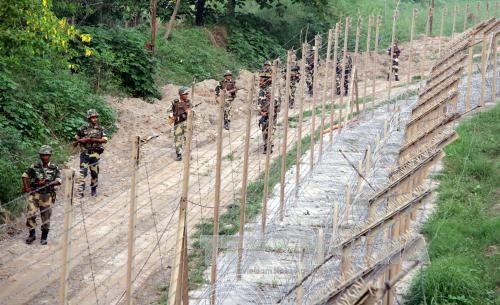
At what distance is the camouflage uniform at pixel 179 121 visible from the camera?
1612cm

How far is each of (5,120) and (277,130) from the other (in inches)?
280

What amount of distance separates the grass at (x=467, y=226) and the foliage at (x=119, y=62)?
8735 mm

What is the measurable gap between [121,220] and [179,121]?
13.6 feet

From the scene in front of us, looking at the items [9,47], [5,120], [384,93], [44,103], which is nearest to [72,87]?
[44,103]

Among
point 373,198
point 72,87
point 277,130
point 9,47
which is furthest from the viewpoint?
point 277,130

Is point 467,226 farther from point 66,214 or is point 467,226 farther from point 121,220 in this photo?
point 66,214

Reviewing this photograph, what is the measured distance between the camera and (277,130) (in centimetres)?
1981

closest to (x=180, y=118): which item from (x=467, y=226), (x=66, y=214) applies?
(x=467, y=226)

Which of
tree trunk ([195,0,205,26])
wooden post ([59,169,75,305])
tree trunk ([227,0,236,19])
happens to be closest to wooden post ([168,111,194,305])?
wooden post ([59,169,75,305])

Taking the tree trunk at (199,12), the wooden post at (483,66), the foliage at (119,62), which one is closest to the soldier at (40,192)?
the foliage at (119,62)

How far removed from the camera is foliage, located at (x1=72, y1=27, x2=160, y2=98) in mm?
20438

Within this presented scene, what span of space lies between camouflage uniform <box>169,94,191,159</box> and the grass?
16.7 feet

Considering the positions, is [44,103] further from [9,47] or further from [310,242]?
[310,242]

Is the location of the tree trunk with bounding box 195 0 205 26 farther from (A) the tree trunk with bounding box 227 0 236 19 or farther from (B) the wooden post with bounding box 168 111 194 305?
(B) the wooden post with bounding box 168 111 194 305
